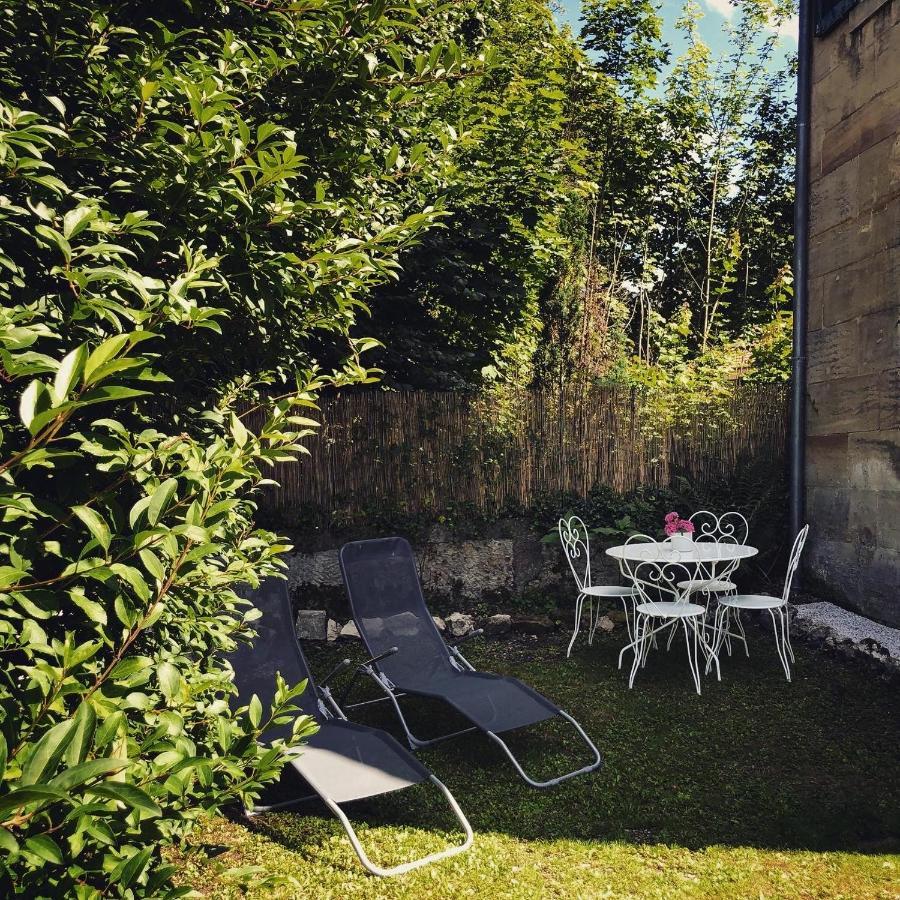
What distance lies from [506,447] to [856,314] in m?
3.21

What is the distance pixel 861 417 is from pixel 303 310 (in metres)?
5.11

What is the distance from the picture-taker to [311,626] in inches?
262

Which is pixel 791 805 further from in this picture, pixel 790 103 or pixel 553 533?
pixel 790 103

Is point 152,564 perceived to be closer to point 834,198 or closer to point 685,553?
point 685,553

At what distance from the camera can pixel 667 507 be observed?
7.34 metres

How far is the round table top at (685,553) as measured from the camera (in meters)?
5.38

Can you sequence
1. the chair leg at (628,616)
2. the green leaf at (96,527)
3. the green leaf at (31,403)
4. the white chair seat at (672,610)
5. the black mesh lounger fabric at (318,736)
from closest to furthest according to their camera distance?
the green leaf at (31,403) → the green leaf at (96,527) → the black mesh lounger fabric at (318,736) → the white chair seat at (672,610) → the chair leg at (628,616)

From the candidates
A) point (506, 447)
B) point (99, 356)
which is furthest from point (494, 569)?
point (99, 356)

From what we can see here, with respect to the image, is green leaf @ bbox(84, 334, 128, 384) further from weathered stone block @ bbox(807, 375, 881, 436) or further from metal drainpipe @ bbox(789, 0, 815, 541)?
metal drainpipe @ bbox(789, 0, 815, 541)

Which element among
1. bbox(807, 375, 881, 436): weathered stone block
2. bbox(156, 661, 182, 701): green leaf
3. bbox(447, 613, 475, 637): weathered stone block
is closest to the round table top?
bbox(807, 375, 881, 436): weathered stone block

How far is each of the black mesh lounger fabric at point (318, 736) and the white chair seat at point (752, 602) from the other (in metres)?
2.93

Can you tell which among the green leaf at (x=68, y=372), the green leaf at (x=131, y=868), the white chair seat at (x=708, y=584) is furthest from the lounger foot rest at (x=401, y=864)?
the white chair seat at (x=708, y=584)

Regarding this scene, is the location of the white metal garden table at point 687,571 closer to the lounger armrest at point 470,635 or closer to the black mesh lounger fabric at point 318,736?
the lounger armrest at point 470,635

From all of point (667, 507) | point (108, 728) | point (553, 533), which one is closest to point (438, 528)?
point (553, 533)
